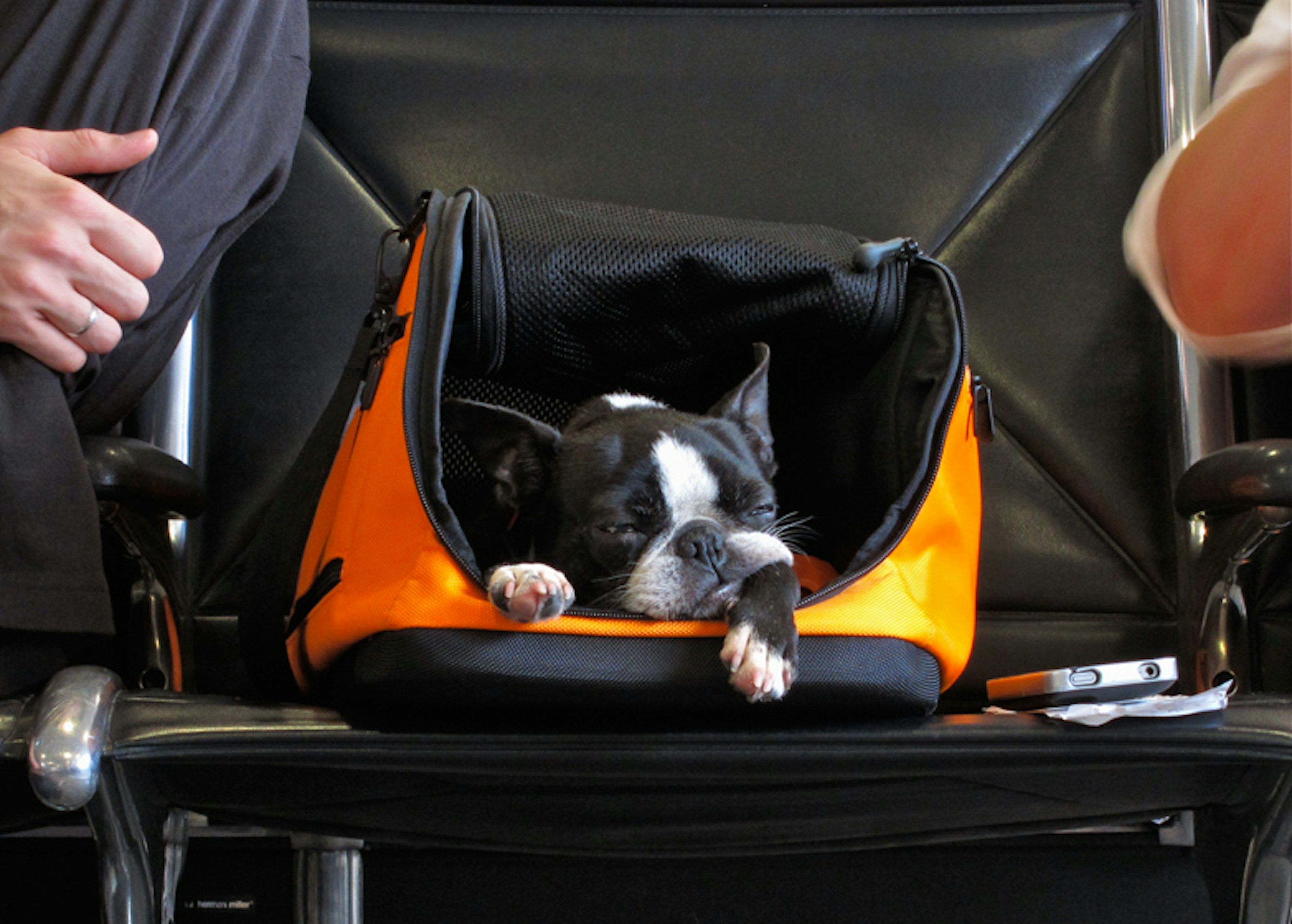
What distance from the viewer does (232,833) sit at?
51.8 inches

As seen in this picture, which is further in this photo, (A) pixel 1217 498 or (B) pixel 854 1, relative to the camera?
(B) pixel 854 1

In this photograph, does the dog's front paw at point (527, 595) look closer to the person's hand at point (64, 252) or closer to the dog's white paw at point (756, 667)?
the dog's white paw at point (756, 667)

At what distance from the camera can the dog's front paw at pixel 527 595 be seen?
733 millimetres

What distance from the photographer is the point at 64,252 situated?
92 cm

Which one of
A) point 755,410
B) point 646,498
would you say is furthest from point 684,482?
point 755,410

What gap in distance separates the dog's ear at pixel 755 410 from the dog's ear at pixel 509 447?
180 mm

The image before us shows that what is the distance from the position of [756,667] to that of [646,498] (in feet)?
1.18

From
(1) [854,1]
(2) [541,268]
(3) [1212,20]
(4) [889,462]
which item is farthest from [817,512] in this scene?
(3) [1212,20]

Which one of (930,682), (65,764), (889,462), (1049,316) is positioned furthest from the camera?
(1049,316)

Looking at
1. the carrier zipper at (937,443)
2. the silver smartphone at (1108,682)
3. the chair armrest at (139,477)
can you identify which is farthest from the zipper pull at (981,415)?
the chair armrest at (139,477)

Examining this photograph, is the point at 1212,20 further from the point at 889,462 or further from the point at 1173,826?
the point at 1173,826

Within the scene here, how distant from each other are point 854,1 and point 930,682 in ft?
3.39

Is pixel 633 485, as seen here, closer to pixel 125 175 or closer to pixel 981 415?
Result: pixel 981 415

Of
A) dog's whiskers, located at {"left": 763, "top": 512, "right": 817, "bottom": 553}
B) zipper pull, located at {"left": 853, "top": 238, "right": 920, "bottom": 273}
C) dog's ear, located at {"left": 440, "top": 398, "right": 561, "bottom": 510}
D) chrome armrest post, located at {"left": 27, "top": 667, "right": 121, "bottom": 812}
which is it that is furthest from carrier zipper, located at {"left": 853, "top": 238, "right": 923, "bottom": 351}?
chrome armrest post, located at {"left": 27, "top": 667, "right": 121, "bottom": 812}
